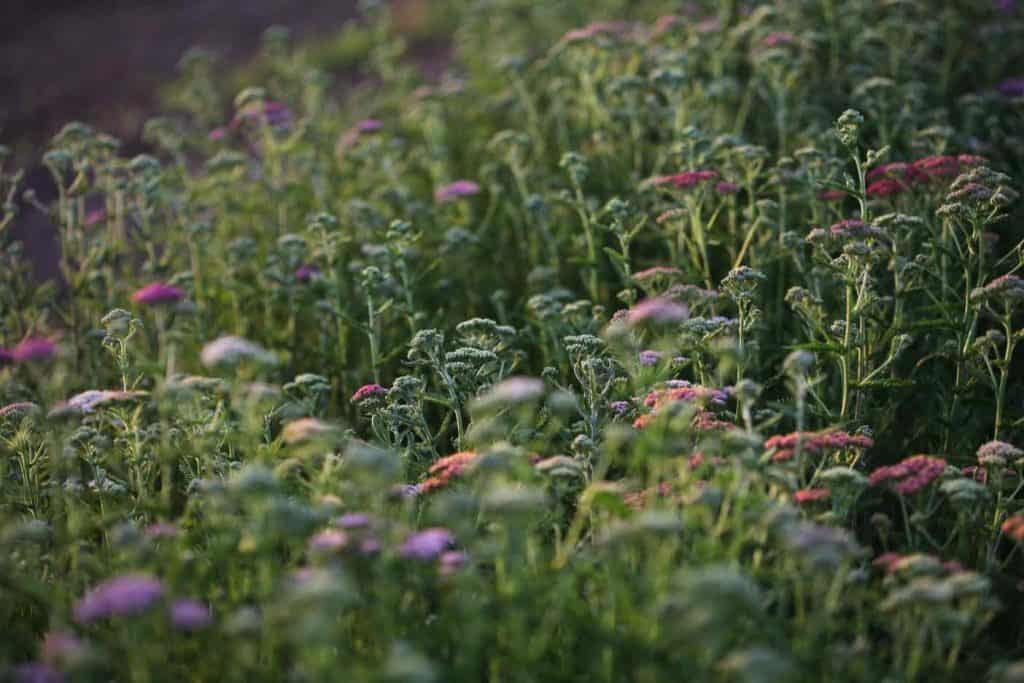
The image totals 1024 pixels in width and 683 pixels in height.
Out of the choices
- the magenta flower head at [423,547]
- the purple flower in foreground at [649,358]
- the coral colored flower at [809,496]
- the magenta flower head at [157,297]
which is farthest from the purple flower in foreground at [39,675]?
the purple flower in foreground at [649,358]

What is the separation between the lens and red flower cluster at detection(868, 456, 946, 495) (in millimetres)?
3672

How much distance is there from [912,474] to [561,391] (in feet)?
4.94

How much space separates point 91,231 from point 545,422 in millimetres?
4440

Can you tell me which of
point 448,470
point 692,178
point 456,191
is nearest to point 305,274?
point 456,191

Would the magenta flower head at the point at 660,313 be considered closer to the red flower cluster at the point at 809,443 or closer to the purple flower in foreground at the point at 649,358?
the red flower cluster at the point at 809,443

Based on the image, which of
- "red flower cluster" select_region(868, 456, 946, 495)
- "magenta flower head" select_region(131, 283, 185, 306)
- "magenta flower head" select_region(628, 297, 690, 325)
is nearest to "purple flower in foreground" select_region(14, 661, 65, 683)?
"magenta flower head" select_region(131, 283, 185, 306)

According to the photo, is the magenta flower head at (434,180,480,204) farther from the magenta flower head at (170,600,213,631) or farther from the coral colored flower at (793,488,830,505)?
the magenta flower head at (170,600,213,631)

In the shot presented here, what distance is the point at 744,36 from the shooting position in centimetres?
789

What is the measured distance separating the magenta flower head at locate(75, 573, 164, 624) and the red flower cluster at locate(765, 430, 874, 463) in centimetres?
218

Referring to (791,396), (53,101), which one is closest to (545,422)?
(791,396)

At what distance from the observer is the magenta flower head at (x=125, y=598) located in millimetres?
A: 2801

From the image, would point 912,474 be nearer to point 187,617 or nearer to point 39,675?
point 187,617

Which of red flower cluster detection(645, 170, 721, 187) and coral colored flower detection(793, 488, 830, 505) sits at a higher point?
red flower cluster detection(645, 170, 721, 187)

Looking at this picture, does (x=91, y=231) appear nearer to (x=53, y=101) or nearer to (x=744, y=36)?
(x=744, y=36)
